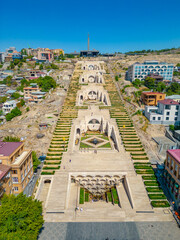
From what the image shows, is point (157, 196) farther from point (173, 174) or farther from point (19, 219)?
point (19, 219)

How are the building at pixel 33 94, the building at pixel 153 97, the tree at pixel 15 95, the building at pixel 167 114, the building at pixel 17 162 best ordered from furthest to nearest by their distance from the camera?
the tree at pixel 15 95
the building at pixel 33 94
the building at pixel 153 97
the building at pixel 167 114
the building at pixel 17 162

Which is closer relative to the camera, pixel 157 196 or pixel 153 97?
pixel 157 196

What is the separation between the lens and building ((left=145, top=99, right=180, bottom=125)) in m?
54.3

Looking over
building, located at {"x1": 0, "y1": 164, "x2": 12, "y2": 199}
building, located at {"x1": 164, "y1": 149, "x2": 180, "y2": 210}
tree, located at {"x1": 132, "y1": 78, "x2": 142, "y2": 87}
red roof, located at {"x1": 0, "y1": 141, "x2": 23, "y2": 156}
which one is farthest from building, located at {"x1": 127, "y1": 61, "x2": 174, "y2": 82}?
building, located at {"x1": 0, "y1": 164, "x2": 12, "y2": 199}

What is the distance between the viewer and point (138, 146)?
44.7m

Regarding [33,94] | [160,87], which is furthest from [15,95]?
[160,87]

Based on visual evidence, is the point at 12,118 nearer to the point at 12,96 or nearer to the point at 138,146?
the point at 12,96

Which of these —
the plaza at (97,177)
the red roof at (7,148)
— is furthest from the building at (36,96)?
the red roof at (7,148)

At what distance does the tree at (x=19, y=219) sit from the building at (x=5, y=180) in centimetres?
354

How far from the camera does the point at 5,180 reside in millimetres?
26938

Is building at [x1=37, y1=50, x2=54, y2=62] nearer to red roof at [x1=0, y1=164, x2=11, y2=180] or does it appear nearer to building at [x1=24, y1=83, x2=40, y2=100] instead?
building at [x1=24, y1=83, x2=40, y2=100]

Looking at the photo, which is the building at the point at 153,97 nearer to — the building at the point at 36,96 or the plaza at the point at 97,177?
the plaza at the point at 97,177

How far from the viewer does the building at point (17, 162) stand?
28859 millimetres

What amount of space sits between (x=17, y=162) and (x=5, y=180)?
12.3ft
